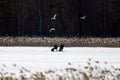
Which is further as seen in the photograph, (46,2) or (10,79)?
(46,2)

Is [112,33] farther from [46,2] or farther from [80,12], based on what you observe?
[46,2]

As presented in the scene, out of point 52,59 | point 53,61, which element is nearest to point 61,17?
point 52,59

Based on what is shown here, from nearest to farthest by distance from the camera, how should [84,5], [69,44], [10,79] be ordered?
[10,79] → [69,44] → [84,5]

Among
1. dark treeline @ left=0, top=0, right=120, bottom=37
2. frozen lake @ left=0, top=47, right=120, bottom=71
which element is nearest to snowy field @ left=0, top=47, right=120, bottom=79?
frozen lake @ left=0, top=47, right=120, bottom=71

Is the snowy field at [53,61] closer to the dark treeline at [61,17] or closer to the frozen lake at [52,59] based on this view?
the frozen lake at [52,59]

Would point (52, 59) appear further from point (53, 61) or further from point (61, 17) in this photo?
point (61, 17)

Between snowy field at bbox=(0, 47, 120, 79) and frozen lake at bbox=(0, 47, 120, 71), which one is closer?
snowy field at bbox=(0, 47, 120, 79)

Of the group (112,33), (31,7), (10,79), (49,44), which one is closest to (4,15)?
(31,7)

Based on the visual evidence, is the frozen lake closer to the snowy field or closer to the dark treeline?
the snowy field

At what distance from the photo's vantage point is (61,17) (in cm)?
5494

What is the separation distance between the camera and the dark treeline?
2072 inches

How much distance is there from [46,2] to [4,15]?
6540 mm

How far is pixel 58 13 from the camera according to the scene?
176ft

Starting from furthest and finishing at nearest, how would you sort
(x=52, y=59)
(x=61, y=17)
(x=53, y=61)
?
(x=61, y=17)
(x=52, y=59)
(x=53, y=61)
